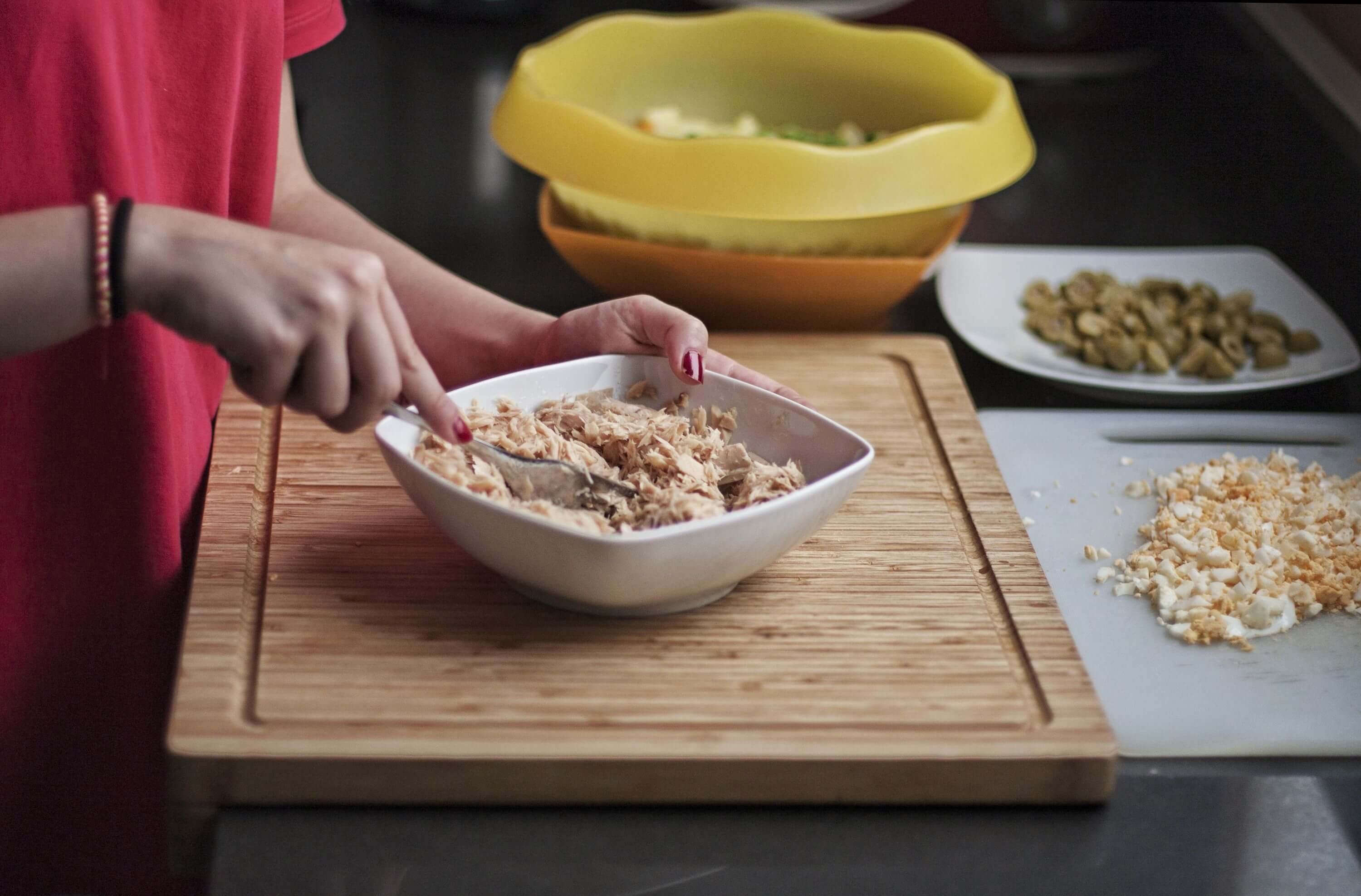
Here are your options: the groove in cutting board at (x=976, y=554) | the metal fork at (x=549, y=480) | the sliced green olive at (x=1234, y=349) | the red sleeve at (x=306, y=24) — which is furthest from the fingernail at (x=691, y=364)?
the sliced green olive at (x=1234, y=349)

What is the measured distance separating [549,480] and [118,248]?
1.10 feet

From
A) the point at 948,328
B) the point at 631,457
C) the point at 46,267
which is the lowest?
the point at 948,328

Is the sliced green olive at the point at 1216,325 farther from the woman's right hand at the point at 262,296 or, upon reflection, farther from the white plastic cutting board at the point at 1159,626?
the woman's right hand at the point at 262,296

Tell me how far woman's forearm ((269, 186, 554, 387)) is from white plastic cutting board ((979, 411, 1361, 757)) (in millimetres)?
493

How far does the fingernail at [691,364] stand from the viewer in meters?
0.97

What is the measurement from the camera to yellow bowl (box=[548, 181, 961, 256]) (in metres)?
1.26

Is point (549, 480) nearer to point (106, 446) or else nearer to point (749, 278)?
point (106, 446)

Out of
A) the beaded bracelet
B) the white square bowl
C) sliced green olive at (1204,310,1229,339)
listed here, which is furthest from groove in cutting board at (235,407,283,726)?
sliced green olive at (1204,310,1229,339)

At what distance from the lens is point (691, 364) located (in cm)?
97

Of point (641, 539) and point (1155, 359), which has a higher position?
point (641, 539)

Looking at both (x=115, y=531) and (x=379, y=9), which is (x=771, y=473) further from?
(x=379, y=9)

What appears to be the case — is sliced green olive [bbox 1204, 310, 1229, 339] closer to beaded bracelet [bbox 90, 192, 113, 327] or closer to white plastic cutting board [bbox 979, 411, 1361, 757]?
white plastic cutting board [bbox 979, 411, 1361, 757]

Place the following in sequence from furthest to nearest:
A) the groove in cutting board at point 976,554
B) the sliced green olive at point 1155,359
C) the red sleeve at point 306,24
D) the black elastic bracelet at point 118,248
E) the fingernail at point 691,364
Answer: the sliced green olive at point 1155,359 → the red sleeve at point 306,24 → the fingernail at point 691,364 → the groove in cutting board at point 976,554 → the black elastic bracelet at point 118,248

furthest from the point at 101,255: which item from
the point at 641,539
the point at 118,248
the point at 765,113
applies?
the point at 765,113
